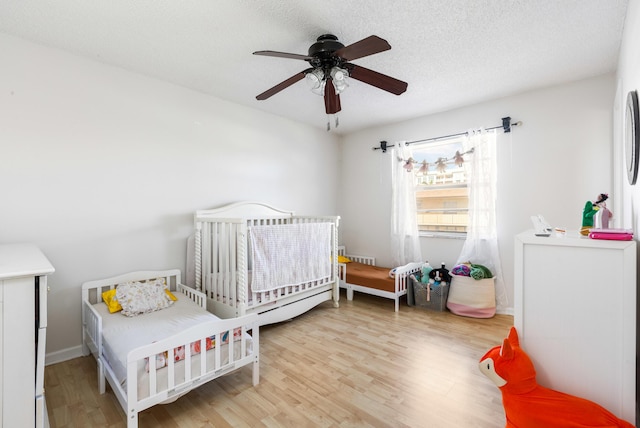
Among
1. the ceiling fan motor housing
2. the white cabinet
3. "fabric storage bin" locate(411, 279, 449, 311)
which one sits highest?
the ceiling fan motor housing

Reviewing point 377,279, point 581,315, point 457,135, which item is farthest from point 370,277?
point 581,315

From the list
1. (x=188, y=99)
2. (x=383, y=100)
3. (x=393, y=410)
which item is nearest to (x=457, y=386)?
(x=393, y=410)

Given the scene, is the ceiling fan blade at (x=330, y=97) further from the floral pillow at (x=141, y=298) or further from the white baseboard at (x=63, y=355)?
the white baseboard at (x=63, y=355)

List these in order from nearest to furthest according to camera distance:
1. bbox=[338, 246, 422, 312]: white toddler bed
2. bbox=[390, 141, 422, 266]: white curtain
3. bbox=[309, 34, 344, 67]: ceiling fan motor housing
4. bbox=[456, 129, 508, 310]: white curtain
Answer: bbox=[309, 34, 344, 67]: ceiling fan motor housing → bbox=[456, 129, 508, 310]: white curtain → bbox=[338, 246, 422, 312]: white toddler bed → bbox=[390, 141, 422, 266]: white curtain

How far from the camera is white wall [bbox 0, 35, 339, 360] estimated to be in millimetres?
2037

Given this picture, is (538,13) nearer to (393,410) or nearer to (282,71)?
(282,71)

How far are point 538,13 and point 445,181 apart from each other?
202cm

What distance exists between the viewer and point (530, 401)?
3.98ft

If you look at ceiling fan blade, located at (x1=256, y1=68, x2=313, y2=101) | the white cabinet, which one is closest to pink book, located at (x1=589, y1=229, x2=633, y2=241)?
the white cabinet

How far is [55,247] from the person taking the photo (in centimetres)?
216

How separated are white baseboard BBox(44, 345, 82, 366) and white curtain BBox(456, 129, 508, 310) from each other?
378 cm

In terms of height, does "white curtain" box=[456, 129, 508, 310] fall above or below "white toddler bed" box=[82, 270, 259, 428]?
above

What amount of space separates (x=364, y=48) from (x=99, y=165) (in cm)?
224

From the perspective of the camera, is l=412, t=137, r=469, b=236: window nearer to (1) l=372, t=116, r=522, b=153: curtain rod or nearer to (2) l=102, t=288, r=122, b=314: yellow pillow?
(1) l=372, t=116, r=522, b=153: curtain rod
